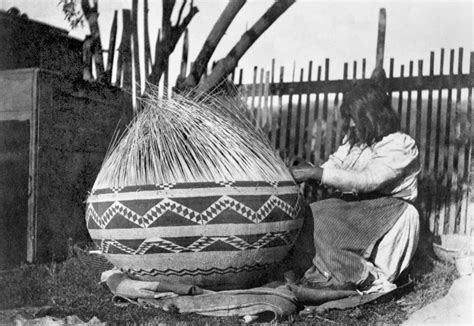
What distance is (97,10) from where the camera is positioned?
21.0ft

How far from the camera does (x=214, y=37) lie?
18.9 feet

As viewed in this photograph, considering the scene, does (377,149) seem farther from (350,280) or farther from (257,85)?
(257,85)

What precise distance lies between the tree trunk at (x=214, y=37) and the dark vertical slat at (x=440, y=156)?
7.80 feet

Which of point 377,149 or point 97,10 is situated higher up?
point 97,10

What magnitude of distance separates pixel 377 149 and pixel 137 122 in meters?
1.61

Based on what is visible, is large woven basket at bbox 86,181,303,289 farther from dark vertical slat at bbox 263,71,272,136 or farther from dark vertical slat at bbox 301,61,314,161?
dark vertical slat at bbox 263,71,272,136

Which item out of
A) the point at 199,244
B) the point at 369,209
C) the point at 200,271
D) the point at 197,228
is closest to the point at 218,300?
the point at 200,271

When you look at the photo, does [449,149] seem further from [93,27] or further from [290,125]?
[93,27]

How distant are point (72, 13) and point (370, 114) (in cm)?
394

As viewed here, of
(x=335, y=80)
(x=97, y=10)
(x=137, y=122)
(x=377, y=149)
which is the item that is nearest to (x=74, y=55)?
(x=97, y=10)

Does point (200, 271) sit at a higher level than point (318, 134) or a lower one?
lower

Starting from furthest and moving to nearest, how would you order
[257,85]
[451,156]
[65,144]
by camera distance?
[257,85] → [451,156] → [65,144]

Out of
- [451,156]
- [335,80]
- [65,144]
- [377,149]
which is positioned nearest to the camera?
[377,149]

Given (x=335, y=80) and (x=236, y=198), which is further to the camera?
(x=335, y=80)
